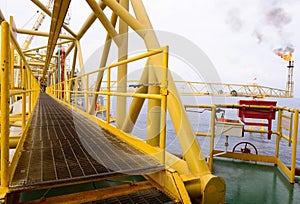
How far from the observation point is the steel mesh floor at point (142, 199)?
4.89 feet

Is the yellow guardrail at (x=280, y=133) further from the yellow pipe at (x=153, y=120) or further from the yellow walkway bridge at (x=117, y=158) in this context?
the yellow pipe at (x=153, y=120)

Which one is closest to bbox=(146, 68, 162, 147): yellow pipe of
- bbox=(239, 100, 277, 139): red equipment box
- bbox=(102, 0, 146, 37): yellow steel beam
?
bbox=(102, 0, 146, 37): yellow steel beam

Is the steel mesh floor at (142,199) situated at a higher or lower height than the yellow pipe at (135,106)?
lower

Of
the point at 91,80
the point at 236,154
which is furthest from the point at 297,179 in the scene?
the point at 91,80

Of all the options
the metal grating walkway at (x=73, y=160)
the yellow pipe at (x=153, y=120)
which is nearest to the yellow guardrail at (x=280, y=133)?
the yellow pipe at (x=153, y=120)

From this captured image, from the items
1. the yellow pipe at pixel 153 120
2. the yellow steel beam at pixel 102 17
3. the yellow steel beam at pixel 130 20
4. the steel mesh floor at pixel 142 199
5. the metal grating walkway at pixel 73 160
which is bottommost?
the steel mesh floor at pixel 142 199

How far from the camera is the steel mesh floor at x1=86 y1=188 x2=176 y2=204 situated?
1.49 metres

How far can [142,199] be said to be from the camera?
5.04ft

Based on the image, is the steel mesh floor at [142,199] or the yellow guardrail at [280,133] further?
the yellow guardrail at [280,133]

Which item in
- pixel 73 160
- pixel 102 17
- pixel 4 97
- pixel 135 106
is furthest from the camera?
pixel 102 17

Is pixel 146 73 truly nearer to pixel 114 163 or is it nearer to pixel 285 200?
pixel 114 163

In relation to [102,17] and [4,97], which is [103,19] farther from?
[4,97]

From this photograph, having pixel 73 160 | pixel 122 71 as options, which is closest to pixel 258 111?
pixel 122 71

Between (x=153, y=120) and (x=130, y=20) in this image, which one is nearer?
(x=130, y=20)
